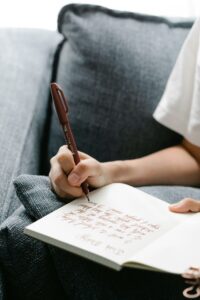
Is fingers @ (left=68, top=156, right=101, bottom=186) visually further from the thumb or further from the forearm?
the forearm

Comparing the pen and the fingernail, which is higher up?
→ the pen

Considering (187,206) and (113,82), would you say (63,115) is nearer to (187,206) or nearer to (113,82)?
(187,206)

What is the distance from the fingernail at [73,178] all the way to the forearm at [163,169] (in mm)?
148

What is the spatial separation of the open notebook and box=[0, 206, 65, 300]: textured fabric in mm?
60

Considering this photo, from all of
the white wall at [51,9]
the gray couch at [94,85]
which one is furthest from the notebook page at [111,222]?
the white wall at [51,9]

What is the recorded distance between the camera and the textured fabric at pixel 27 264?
31.2 inches

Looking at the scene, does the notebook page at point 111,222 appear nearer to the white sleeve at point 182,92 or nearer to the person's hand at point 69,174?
the person's hand at point 69,174

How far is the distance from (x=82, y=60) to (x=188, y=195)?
1.38 feet

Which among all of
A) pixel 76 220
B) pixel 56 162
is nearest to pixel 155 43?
pixel 56 162

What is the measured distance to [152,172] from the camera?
105 centimetres

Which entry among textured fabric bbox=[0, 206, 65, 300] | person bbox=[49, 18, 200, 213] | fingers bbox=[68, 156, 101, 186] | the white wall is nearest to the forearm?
person bbox=[49, 18, 200, 213]

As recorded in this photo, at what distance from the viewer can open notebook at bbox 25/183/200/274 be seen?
26.4 inches

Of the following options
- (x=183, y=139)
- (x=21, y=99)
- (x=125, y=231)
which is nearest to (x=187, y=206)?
(x=125, y=231)

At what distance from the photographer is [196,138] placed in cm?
111
